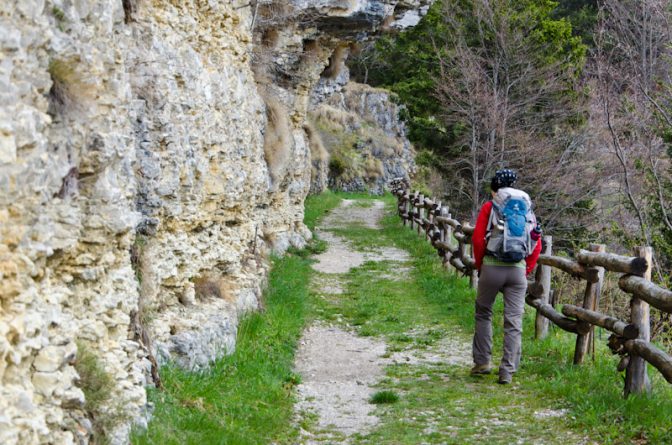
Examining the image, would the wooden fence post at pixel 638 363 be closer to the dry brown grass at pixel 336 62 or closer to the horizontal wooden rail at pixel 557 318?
the horizontal wooden rail at pixel 557 318

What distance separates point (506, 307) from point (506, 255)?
624 mm

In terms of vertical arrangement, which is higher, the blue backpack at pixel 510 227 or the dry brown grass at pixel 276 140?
the dry brown grass at pixel 276 140

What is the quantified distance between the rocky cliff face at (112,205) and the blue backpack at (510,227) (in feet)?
9.59

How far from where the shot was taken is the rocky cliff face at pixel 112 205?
344 centimetres

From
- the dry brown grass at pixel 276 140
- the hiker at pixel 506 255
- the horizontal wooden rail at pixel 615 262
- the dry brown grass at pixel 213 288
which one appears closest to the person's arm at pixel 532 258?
the hiker at pixel 506 255

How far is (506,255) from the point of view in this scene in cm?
733

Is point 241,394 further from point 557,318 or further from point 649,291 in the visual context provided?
point 557,318

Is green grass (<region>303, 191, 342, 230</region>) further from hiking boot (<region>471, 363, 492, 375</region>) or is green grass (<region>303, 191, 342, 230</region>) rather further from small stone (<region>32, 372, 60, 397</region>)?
small stone (<region>32, 372, 60, 397</region>)

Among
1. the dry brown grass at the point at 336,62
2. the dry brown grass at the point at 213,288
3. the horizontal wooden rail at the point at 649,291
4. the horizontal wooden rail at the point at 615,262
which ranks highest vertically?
the dry brown grass at the point at 336,62

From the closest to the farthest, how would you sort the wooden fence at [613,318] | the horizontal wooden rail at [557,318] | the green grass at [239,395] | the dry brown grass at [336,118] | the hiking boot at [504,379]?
1. the green grass at [239,395]
2. the wooden fence at [613,318]
3. the hiking boot at [504,379]
4. the horizontal wooden rail at [557,318]
5. the dry brown grass at [336,118]

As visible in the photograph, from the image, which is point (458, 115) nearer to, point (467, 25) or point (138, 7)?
point (467, 25)

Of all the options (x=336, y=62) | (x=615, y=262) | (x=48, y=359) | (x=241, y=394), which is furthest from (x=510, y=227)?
(x=336, y=62)

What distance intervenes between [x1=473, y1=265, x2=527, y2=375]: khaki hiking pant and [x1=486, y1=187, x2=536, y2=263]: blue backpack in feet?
0.60

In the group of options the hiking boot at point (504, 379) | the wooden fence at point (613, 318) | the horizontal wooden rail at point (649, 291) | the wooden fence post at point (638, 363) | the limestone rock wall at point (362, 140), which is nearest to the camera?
the horizontal wooden rail at point (649, 291)
